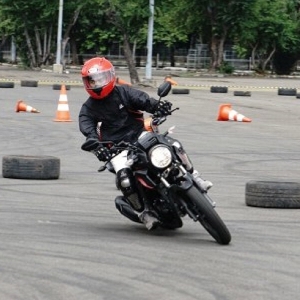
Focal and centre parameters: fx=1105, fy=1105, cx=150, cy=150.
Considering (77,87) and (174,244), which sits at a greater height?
(174,244)

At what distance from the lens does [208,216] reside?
28.0ft

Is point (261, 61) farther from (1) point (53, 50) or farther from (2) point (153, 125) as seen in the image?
(2) point (153, 125)

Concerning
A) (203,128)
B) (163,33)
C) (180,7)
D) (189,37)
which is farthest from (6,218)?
(189,37)

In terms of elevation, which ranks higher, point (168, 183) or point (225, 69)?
point (168, 183)

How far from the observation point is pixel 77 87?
A: 42.1m

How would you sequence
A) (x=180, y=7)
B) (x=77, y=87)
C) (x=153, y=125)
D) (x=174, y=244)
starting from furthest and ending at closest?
(x=180, y=7) < (x=77, y=87) < (x=153, y=125) < (x=174, y=244)

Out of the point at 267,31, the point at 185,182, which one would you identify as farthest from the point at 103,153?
the point at 267,31

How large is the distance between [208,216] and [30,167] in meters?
5.26

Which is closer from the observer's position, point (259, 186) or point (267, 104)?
point (259, 186)

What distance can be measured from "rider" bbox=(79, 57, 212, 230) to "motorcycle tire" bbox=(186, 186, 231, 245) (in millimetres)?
713

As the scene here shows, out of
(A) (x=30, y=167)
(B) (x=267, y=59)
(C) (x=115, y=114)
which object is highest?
(C) (x=115, y=114)

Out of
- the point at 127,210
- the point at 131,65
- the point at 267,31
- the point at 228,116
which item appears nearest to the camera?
the point at 127,210

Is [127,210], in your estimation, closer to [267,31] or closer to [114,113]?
[114,113]

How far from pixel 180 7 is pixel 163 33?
452 inches
